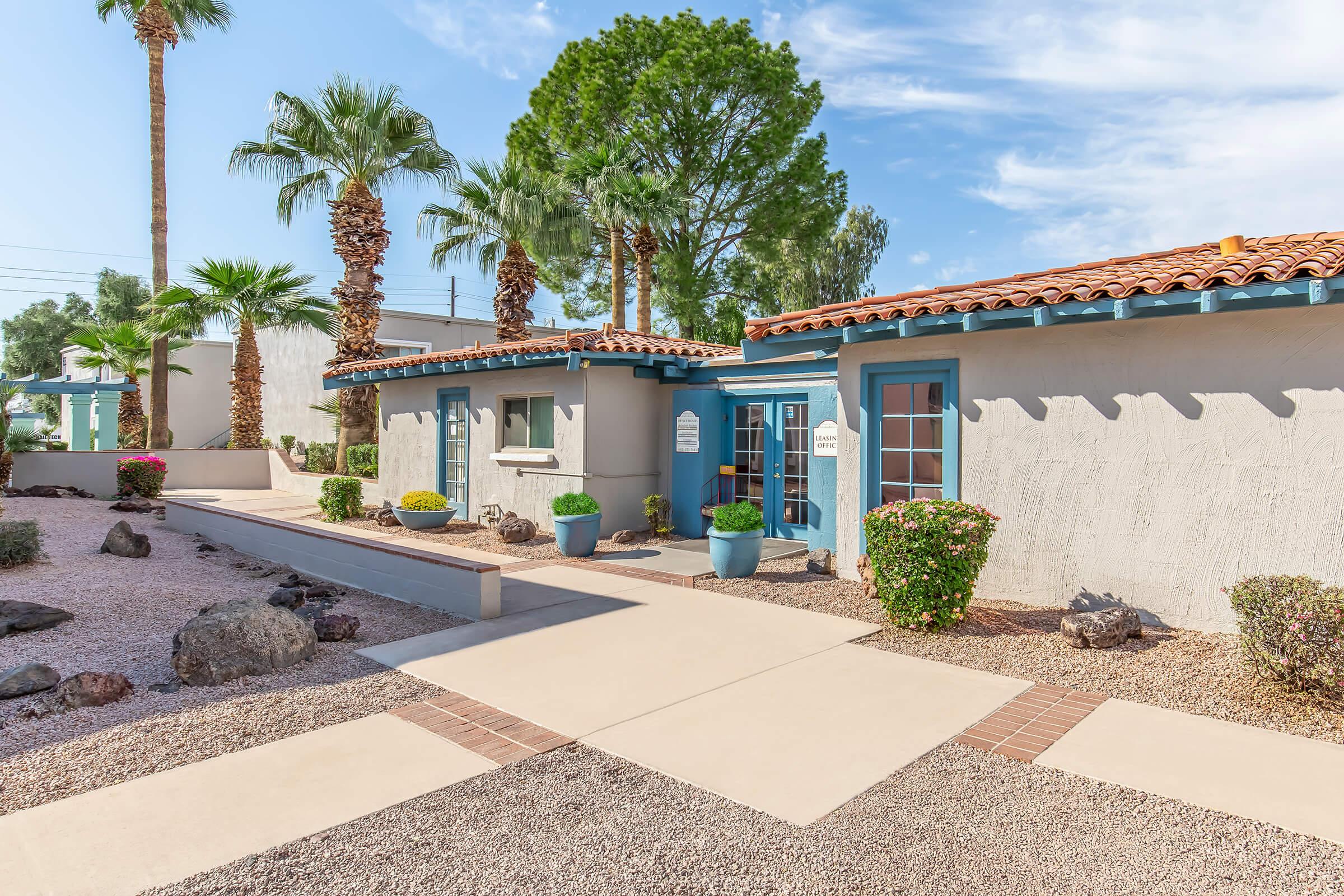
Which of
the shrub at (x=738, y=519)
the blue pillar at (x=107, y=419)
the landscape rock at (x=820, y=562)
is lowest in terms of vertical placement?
the landscape rock at (x=820, y=562)

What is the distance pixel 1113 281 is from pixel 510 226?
646 inches

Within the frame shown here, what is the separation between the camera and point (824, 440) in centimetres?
1048

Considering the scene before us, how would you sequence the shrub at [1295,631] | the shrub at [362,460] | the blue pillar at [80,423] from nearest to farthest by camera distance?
the shrub at [1295,631]
the shrub at [362,460]
the blue pillar at [80,423]

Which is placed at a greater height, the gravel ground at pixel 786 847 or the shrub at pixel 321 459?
the shrub at pixel 321 459

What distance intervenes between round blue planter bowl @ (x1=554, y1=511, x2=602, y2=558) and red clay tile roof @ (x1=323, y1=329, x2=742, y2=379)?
2.60 m

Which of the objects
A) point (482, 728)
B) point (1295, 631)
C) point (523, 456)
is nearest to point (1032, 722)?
point (1295, 631)

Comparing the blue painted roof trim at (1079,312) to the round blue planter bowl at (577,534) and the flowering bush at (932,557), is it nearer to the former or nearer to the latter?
the flowering bush at (932,557)

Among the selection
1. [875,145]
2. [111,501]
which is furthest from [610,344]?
[875,145]

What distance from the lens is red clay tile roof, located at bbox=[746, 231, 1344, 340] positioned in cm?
575

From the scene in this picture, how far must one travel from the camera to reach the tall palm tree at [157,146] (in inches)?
787

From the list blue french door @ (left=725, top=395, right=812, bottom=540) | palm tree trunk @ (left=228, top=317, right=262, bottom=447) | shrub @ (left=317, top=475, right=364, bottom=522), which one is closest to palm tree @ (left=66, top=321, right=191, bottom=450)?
palm tree trunk @ (left=228, top=317, right=262, bottom=447)

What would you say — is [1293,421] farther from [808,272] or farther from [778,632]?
[808,272]

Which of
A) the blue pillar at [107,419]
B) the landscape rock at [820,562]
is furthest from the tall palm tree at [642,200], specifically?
the blue pillar at [107,419]

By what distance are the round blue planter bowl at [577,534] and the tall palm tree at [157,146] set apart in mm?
15017
